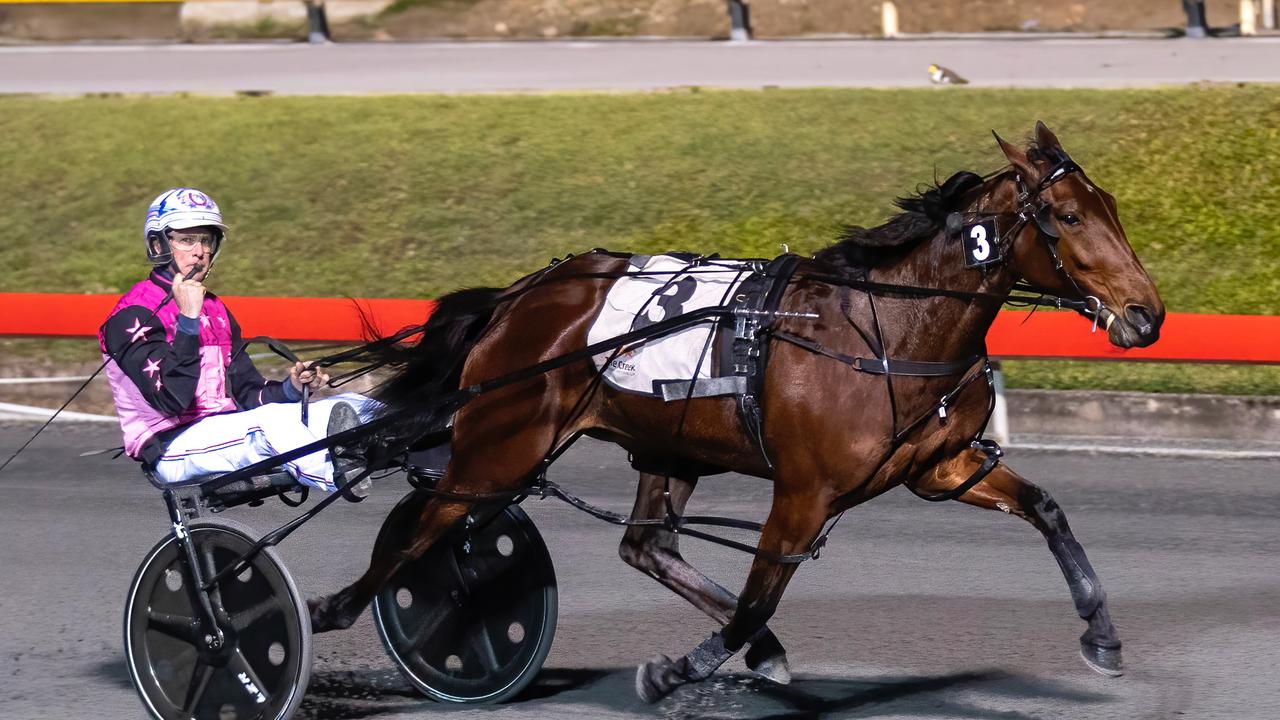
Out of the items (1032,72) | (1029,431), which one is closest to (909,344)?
(1029,431)

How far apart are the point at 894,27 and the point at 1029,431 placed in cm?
897

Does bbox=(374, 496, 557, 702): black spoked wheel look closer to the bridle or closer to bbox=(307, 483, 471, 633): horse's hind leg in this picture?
bbox=(307, 483, 471, 633): horse's hind leg

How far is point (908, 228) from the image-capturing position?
5637 mm

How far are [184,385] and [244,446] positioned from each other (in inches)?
10.8

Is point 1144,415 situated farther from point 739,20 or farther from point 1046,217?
point 739,20

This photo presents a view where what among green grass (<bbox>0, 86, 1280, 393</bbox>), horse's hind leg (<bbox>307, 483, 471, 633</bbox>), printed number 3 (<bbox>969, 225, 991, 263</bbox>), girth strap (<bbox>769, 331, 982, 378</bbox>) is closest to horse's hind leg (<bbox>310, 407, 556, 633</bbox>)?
horse's hind leg (<bbox>307, 483, 471, 633</bbox>)

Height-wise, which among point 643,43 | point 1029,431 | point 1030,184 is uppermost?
point 1030,184

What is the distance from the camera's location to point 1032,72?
16.3 m

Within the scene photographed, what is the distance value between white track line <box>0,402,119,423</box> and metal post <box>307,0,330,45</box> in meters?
8.88

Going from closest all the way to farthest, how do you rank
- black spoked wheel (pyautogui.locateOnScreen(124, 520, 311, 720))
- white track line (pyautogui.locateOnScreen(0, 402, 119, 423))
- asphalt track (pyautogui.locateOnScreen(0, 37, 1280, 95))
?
black spoked wheel (pyautogui.locateOnScreen(124, 520, 311, 720)), white track line (pyautogui.locateOnScreen(0, 402, 119, 423)), asphalt track (pyautogui.locateOnScreen(0, 37, 1280, 95))

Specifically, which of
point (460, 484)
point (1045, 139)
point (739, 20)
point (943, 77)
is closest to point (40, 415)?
point (460, 484)

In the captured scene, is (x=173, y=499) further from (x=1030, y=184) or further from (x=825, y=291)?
(x=1030, y=184)

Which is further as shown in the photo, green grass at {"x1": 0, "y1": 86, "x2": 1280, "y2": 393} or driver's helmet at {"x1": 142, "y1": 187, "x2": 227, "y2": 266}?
green grass at {"x1": 0, "y1": 86, "x2": 1280, "y2": 393}

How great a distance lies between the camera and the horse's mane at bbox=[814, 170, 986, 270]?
5586mm
